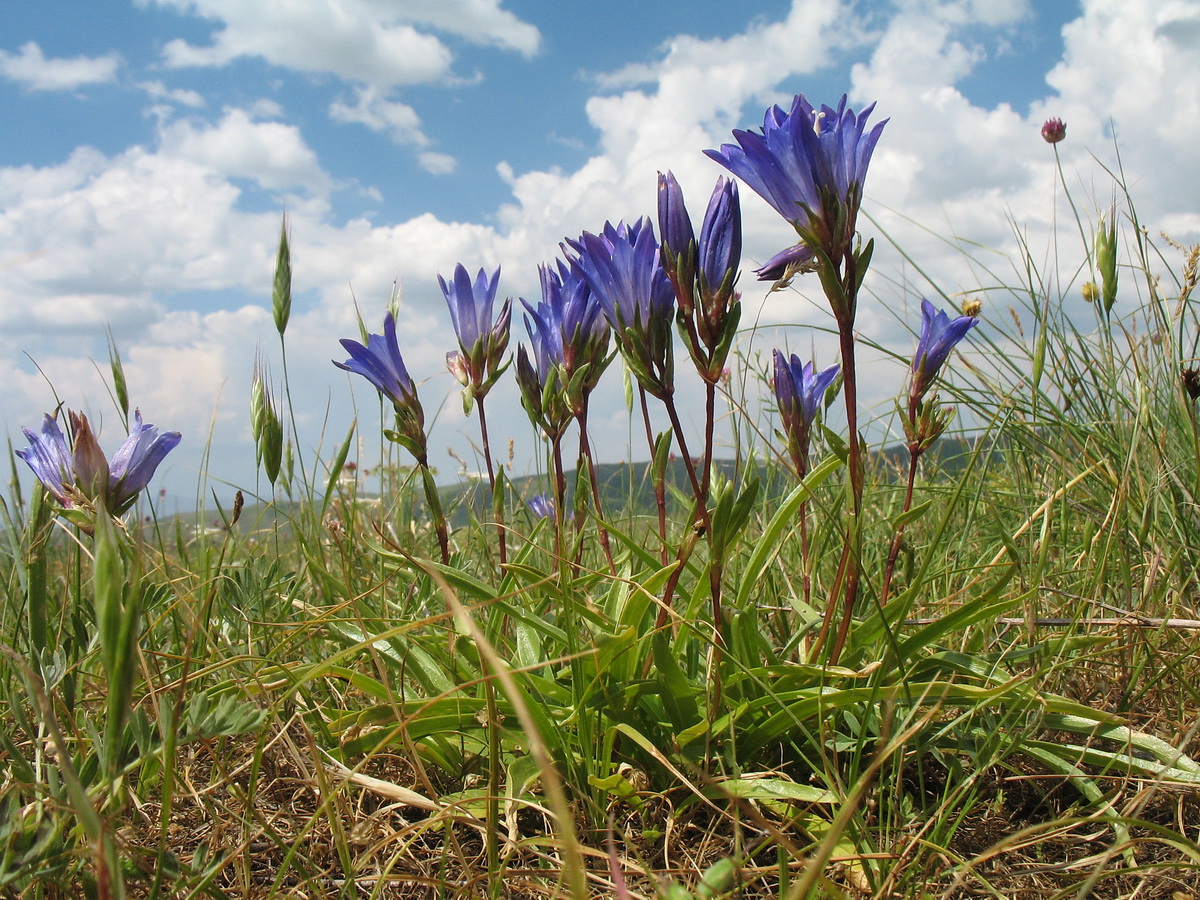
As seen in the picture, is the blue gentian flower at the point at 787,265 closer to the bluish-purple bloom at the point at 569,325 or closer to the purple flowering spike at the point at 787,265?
the purple flowering spike at the point at 787,265

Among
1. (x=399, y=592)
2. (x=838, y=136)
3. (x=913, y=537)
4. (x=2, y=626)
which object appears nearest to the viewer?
(x=838, y=136)

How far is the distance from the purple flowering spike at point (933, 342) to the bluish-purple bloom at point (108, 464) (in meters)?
1.83

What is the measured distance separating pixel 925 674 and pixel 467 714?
106cm

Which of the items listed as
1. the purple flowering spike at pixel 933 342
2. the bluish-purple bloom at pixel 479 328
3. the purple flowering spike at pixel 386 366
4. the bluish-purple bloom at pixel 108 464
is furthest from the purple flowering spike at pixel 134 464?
the purple flowering spike at pixel 933 342

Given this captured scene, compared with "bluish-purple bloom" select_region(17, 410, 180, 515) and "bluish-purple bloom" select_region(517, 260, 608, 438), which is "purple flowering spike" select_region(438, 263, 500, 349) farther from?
"bluish-purple bloom" select_region(17, 410, 180, 515)

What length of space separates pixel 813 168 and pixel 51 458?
73.1 inches

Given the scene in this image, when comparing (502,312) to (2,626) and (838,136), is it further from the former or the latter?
(2,626)

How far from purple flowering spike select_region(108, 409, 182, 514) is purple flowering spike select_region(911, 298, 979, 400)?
1838mm

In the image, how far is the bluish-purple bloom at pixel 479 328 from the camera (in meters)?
2.34

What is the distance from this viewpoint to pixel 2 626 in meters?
2.19

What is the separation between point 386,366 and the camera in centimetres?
224

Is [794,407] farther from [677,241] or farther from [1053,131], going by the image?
[1053,131]

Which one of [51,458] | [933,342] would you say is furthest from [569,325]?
[51,458]

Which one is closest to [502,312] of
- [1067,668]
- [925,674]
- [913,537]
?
[925,674]
